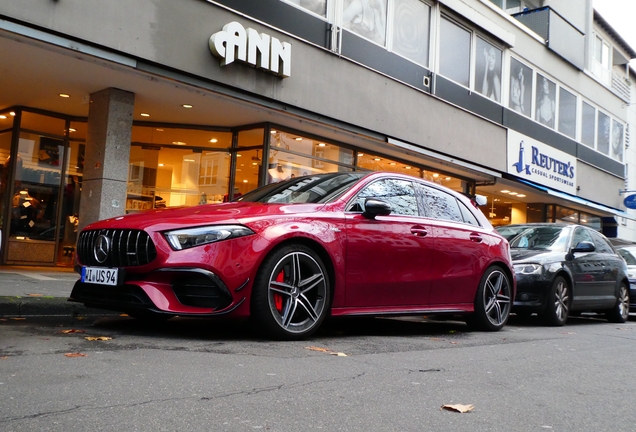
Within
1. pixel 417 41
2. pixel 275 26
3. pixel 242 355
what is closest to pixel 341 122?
pixel 275 26

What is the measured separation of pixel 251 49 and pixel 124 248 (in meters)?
7.35

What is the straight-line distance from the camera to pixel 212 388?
141 inches

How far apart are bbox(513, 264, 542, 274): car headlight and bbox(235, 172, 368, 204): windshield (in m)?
3.50

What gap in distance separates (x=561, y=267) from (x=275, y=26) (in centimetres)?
678

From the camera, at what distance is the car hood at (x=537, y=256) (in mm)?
9094

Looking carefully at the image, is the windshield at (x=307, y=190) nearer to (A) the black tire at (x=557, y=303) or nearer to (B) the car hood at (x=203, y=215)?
(B) the car hood at (x=203, y=215)

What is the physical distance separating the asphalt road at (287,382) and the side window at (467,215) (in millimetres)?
1658

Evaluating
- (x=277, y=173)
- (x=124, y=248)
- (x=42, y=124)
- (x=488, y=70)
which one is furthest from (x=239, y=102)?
(x=488, y=70)

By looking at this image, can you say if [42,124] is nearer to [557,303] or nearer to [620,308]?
[557,303]

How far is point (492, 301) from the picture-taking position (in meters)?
7.58

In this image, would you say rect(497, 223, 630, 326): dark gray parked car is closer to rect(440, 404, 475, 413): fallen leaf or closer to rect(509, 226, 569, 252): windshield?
rect(509, 226, 569, 252): windshield

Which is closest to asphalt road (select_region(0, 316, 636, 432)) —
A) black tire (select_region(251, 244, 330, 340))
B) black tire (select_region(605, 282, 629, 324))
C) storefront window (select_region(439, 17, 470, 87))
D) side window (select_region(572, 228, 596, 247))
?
black tire (select_region(251, 244, 330, 340))

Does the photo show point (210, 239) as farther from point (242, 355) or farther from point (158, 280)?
point (242, 355)

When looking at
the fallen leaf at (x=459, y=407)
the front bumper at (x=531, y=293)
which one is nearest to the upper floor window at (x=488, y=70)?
the front bumper at (x=531, y=293)
